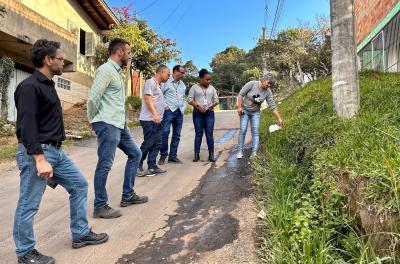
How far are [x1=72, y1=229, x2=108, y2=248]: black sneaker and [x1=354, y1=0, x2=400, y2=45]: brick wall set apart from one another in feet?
36.6

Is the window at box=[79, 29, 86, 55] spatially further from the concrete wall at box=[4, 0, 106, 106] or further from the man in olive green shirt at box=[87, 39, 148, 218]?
the man in olive green shirt at box=[87, 39, 148, 218]

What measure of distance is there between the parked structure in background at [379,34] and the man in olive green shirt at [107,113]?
32.2 ft

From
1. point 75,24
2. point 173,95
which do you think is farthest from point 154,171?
point 75,24

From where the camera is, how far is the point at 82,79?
19344mm

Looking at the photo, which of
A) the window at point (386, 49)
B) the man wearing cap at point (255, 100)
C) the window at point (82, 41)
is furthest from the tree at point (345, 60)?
the window at point (82, 41)

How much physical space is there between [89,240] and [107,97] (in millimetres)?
1526

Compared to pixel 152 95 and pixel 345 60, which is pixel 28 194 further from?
pixel 345 60

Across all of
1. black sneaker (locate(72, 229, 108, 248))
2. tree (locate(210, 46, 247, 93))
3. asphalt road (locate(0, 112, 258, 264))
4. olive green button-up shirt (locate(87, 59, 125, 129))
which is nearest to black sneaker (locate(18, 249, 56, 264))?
asphalt road (locate(0, 112, 258, 264))

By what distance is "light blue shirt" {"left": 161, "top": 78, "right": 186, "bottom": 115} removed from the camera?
7684 mm

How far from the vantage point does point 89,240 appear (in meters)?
3.81

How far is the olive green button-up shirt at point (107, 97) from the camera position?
437 centimetres

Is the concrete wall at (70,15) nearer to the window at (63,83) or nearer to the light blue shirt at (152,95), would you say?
the window at (63,83)

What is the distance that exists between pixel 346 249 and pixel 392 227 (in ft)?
1.77

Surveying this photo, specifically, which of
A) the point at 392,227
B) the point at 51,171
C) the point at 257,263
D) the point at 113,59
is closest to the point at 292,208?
the point at 257,263
